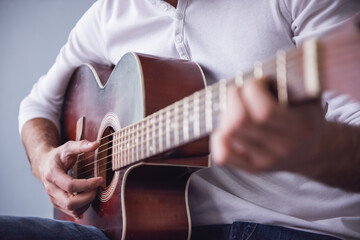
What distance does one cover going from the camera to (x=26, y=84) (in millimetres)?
1896

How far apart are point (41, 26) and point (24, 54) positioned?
17 centimetres

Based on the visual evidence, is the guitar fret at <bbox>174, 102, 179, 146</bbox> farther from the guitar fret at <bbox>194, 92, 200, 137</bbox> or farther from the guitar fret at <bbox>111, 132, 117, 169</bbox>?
the guitar fret at <bbox>111, 132, 117, 169</bbox>

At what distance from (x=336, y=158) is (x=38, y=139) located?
99 cm

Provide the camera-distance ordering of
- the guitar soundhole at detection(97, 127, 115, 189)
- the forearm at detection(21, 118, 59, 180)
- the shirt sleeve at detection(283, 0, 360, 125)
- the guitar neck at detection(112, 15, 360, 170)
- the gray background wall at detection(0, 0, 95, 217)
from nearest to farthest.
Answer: the guitar neck at detection(112, 15, 360, 170)
the shirt sleeve at detection(283, 0, 360, 125)
the guitar soundhole at detection(97, 127, 115, 189)
the forearm at detection(21, 118, 59, 180)
the gray background wall at detection(0, 0, 95, 217)

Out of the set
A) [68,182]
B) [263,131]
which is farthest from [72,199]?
[263,131]

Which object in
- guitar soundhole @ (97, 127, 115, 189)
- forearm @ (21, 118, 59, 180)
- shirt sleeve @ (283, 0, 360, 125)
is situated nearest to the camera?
shirt sleeve @ (283, 0, 360, 125)

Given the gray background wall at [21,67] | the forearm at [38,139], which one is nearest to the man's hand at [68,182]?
the forearm at [38,139]

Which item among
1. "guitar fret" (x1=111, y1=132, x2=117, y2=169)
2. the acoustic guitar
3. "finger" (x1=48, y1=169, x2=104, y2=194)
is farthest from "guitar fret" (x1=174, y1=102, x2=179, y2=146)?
"finger" (x1=48, y1=169, x2=104, y2=194)

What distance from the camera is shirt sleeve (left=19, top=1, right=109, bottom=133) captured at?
4.15 ft

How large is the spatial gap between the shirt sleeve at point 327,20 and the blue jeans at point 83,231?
256mm

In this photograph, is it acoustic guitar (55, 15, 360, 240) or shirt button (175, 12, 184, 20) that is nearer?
acoustic guitar (55, 15, 360, 240)

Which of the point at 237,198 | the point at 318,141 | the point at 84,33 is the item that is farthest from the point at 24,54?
the point at 318,141

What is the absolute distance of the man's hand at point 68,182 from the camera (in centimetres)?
88

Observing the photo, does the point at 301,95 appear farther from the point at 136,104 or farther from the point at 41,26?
the point at 41,26
